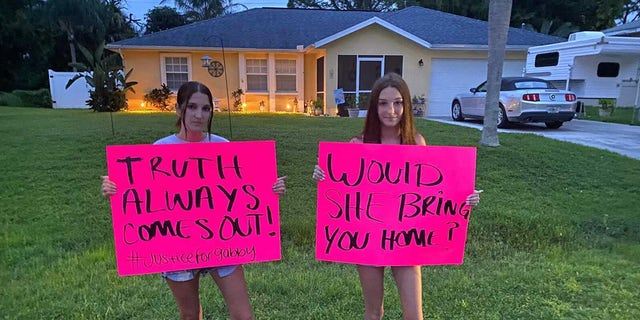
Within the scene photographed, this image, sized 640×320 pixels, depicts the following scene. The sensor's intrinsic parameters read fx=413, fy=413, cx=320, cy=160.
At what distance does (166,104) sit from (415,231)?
51.4 feet

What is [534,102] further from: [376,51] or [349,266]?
[349,266]

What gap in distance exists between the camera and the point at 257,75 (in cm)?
1705

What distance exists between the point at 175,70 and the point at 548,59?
48.6 ft

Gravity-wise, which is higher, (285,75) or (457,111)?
(285,75)

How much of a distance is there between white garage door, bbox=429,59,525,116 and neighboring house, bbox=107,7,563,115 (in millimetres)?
38

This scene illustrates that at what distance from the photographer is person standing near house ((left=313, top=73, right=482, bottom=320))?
7.09ft

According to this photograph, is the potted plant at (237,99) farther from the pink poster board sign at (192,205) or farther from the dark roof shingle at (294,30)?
the pink poster board sign at (192,205)

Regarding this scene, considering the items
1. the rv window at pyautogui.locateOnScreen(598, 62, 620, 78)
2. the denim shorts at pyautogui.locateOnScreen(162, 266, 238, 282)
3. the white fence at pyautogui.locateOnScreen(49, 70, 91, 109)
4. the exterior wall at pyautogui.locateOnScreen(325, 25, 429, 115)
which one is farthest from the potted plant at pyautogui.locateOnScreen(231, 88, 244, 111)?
the denim shorts at pyautogui.locateOnScreen(162, 266, 238, 282)

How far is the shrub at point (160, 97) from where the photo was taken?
1597 centimetres

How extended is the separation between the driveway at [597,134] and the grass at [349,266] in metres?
1.03

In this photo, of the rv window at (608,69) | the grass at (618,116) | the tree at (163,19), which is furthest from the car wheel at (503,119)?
the tree at (163,19)

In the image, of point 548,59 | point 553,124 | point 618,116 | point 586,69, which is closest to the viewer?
point 553,124

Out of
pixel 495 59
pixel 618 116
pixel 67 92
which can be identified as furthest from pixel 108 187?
pixel 67 92

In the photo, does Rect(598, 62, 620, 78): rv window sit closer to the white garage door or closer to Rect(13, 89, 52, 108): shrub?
the white garage door
